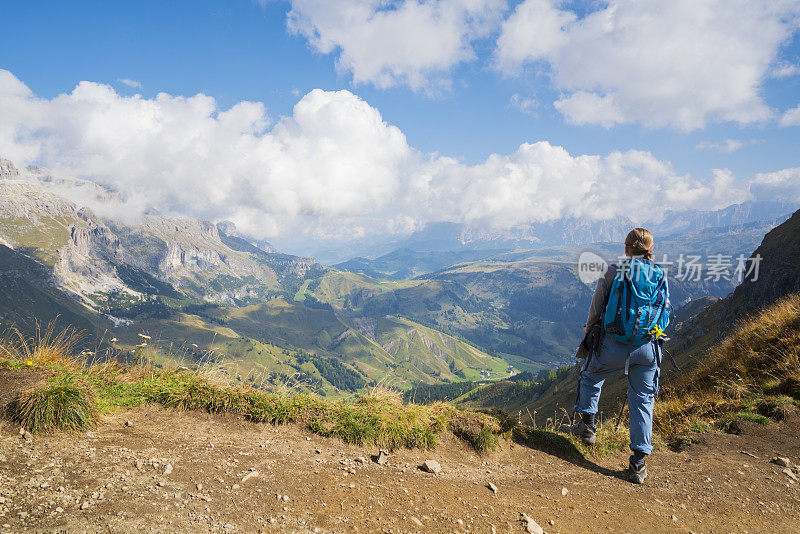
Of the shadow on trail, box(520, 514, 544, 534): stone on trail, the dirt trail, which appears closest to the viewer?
the dirt trail

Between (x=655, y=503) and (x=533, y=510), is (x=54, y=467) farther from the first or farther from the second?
(x=655, y=503)

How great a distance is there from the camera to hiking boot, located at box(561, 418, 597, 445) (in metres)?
7.33

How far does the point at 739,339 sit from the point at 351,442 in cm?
1337

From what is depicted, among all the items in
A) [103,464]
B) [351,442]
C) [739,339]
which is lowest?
[351,442]

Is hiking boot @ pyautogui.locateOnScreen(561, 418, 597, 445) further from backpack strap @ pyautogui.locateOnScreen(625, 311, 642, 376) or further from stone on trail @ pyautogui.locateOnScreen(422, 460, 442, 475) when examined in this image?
stone on trail @ pyautogui.locateOnScreen(422, 460, 442, 475)

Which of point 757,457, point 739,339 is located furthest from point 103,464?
point 739,339

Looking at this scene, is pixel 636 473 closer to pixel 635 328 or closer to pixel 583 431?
pixel 583 431

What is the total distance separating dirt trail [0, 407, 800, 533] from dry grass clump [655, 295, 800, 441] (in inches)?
41.2

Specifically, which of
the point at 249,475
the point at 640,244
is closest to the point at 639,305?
the point at 640,244

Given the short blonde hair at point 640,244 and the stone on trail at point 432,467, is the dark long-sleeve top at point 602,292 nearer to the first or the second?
the short blonde hair at point 640,244

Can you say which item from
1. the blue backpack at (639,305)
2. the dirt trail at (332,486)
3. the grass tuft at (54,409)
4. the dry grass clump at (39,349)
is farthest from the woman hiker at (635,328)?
the dry grass clump at (39,349)

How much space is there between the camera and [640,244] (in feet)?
21.7

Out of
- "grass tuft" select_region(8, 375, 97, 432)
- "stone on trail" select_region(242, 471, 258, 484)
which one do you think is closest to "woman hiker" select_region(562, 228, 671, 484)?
"stone on trail" select_region(242, 471, 258, 484)

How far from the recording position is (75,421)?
5.41 meters
